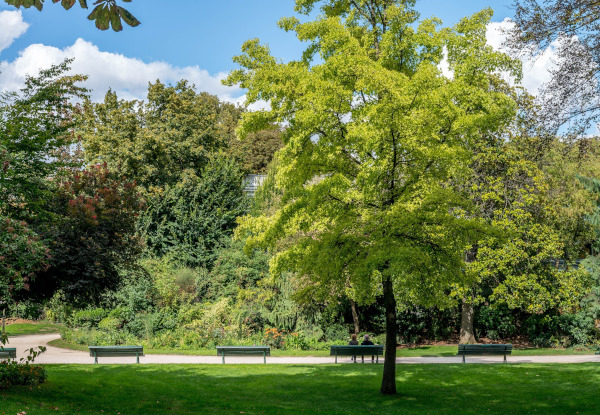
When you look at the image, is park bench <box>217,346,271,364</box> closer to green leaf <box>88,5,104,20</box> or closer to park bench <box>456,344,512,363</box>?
park bench <box>456,344,512,363</box>

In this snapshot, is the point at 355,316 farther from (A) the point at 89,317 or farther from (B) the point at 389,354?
(A) the point at 89,317

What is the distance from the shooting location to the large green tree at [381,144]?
10.4m

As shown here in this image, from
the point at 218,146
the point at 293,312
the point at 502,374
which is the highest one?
the point at 218,146

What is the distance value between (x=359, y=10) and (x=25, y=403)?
420 inches

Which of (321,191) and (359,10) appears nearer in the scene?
(321,191)

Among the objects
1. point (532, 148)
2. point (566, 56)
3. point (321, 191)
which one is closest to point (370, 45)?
point (321, 191)

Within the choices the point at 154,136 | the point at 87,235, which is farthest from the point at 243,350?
the point at 154,136

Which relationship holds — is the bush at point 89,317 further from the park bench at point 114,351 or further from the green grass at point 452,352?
the green grass at point 452,352

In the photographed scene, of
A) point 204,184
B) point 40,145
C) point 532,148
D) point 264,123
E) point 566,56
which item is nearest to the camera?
point 566,56

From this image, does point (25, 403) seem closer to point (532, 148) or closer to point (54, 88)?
point (54, 88)

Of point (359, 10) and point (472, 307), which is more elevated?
point (359, 10)

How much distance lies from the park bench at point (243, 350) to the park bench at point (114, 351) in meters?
2.50

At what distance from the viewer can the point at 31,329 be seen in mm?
32406

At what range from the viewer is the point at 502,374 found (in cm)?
1447
